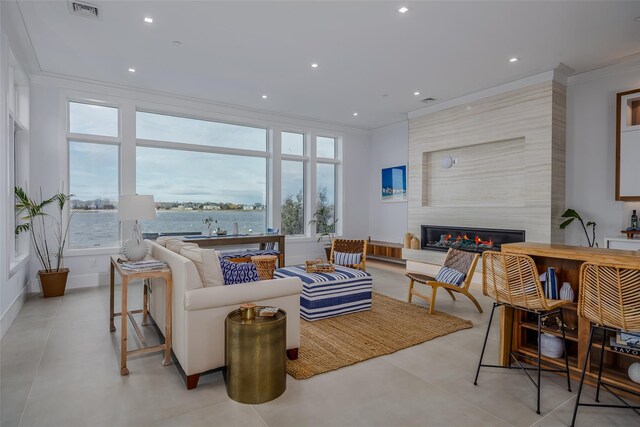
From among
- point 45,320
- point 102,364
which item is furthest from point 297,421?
point 45,320

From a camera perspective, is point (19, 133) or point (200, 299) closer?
point (200, 299)

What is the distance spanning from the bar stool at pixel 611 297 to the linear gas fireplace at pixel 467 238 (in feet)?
11.8

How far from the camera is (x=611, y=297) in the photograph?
6.57 ft

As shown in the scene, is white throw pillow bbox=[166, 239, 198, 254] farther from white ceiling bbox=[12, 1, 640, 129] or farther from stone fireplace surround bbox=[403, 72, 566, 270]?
stone fireplace surround bbox=[403, 72, 566, 270]

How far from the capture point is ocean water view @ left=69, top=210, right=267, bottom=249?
5.61 m

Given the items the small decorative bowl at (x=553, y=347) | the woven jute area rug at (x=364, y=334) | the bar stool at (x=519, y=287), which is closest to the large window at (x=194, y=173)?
the woven jute area rug at (x=364, y=334)

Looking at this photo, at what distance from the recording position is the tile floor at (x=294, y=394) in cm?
212

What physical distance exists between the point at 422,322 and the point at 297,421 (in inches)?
86.8

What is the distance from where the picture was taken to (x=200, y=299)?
8.11 feet

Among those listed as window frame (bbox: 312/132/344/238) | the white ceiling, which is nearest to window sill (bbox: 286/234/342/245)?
window frame (bbox: 312/132/344/238)

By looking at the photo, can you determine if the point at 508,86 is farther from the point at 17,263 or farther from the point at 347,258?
the point at 17,263

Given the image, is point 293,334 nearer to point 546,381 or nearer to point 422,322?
point 422,322

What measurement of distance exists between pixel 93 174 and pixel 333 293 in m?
4.44

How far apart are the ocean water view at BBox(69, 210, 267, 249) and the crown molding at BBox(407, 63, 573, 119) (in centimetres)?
410
